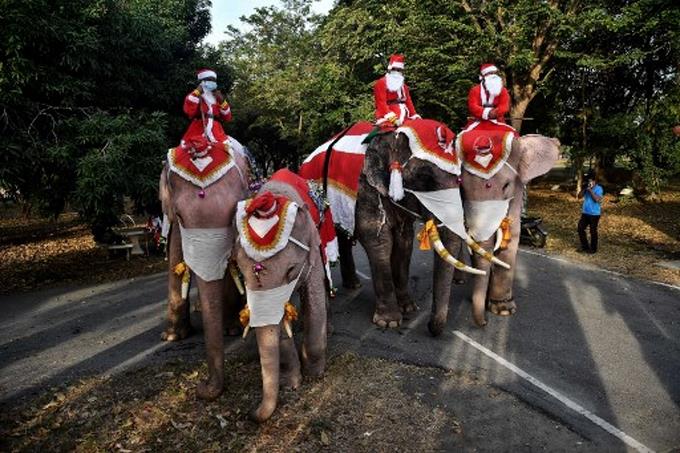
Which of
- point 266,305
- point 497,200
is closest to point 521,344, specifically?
point 497,200

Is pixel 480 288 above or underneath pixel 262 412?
above

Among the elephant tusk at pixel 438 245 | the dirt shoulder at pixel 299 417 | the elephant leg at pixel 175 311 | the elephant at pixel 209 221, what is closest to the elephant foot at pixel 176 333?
the elephant leg at pixel 175 311

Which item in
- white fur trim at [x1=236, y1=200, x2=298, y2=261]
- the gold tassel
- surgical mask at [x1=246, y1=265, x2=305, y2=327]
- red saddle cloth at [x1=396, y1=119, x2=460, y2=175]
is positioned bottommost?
surgical mask at [x1=246, y1=265, x2=305, y2=327]

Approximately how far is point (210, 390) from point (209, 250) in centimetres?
134

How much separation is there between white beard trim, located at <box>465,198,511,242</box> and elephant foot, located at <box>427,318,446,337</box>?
3.65ft

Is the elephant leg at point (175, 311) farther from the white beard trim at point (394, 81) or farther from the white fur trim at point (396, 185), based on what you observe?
the white beard trim at point (394, 81)

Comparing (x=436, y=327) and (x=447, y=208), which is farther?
(x=436, y=327)

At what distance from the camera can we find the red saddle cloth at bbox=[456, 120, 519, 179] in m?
6.03

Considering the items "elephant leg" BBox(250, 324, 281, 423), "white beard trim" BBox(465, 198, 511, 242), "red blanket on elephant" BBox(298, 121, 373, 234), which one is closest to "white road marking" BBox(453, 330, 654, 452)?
"white beard trim" BBox(465, 198, 511, 242)

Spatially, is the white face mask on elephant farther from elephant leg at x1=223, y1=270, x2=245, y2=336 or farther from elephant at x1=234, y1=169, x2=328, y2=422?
elephant leg at x1=223, y1=270, x2=245, y2=336

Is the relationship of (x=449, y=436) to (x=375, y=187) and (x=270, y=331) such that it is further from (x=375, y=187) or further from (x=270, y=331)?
(x=375, y=187)

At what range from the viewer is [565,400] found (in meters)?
4.83

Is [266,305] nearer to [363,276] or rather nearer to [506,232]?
[506,232]

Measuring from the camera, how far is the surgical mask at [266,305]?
4258 mm
